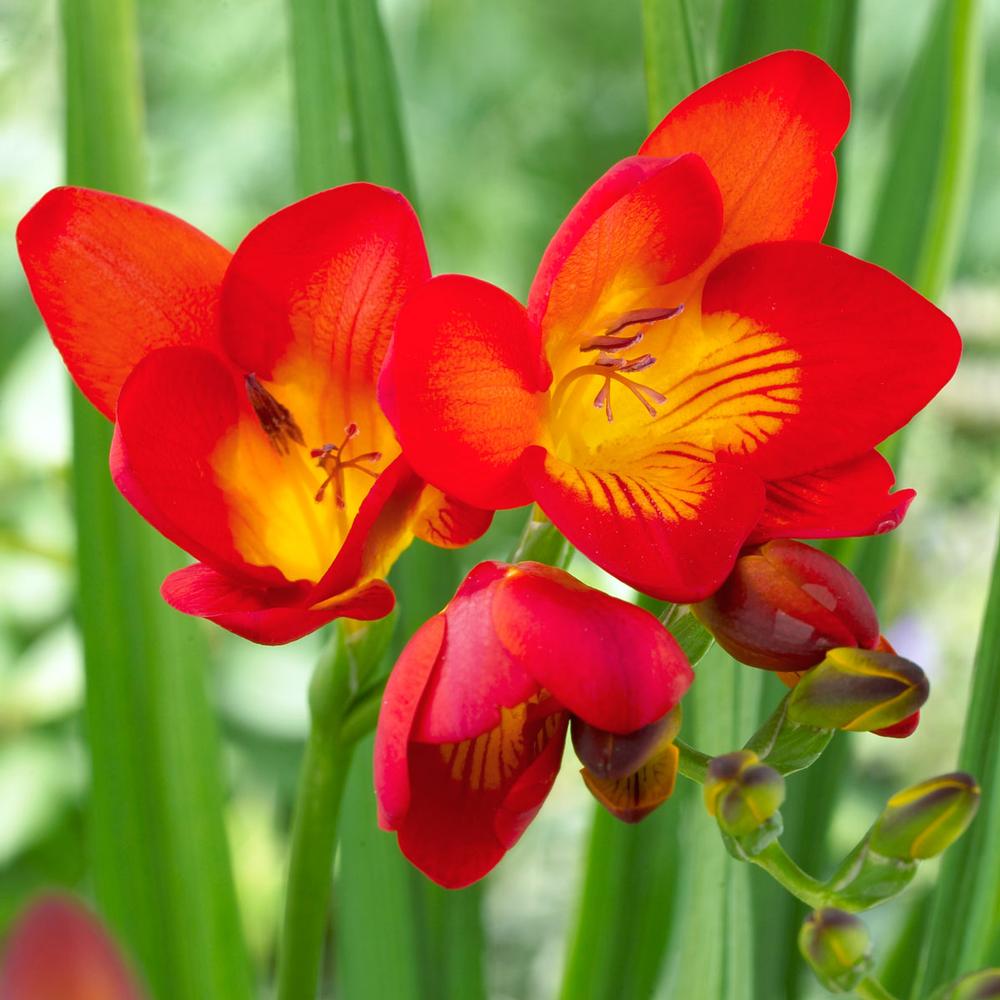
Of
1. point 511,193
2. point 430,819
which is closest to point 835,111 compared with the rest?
point 430,819

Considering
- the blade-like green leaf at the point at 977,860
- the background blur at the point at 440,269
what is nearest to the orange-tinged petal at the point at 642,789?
the blade-like green leaf at the point at 977,860

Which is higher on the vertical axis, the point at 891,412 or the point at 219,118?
the point at 219,118

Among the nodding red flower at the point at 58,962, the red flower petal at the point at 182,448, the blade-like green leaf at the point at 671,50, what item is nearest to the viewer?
the nodding red flower at the point at 58,962

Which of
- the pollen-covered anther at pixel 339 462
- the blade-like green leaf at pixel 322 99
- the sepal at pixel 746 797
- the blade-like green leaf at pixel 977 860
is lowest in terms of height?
the blade-like green leaf at pixel 977 860

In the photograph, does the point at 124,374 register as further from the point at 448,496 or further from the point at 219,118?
the point at 219,118

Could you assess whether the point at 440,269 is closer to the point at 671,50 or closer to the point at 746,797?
the point at 671,50

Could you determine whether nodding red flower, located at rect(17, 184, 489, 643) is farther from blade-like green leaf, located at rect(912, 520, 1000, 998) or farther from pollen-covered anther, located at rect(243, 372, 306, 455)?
blade-like green leaf, located at rect(912, 520, 1000, 998)

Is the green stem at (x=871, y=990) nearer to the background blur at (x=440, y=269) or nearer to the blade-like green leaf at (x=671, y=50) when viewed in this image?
the blade-like green leaf at (x=671, y=50)

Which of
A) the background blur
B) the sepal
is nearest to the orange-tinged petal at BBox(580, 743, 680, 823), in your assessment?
the sepal

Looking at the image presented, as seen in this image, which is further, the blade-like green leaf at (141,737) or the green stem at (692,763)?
the blade-like green leaf at (141,737)
